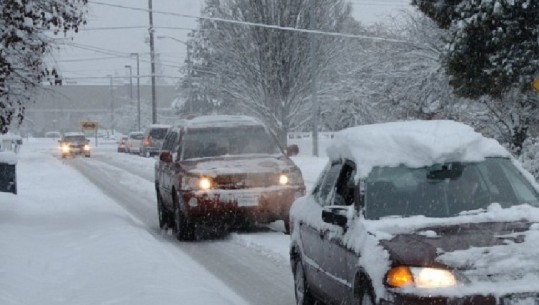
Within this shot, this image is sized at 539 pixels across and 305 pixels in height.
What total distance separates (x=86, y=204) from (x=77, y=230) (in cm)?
562

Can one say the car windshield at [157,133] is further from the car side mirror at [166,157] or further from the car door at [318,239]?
the car door at [318,239]

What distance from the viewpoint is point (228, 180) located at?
13203 millimetres

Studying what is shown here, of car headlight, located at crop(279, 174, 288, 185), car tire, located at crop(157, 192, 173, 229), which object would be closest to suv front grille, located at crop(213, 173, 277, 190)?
car headlight, located at crop(279, 174, 288, 185)

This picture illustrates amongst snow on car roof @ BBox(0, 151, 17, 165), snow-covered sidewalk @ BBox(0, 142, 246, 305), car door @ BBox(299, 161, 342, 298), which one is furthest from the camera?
snow on car roof @ BBox(0, 151, 17, 165)

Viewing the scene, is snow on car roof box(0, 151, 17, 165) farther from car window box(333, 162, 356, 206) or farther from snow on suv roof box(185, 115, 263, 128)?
car window box(333, 162, 356, 206)

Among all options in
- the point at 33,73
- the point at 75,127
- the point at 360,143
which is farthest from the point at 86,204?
the point at 75,127

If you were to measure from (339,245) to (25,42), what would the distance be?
9.36 meters

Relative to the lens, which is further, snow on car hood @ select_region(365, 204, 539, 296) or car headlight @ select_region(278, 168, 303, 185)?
car headlight @ select_region(278, 168, 303, 185)

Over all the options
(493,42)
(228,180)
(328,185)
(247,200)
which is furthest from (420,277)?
(493,42)

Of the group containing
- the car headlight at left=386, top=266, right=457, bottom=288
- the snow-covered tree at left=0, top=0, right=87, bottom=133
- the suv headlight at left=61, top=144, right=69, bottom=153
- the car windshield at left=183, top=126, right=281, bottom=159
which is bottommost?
the suv headlight at left=61, top=144, right=69, bottom=153

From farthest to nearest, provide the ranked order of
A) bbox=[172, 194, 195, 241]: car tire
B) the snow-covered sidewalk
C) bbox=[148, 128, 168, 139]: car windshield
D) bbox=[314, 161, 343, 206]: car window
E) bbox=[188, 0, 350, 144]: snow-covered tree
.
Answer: bbox=[148, 128, 168, 139]: car windshield
bbox=[188, 0, 350, 144]: snow-covered tree
bbox=[172, 194, 195, 241]: car tire
the snow-covered sidewalk
bbox=[314, 161, 343, 206]: car window

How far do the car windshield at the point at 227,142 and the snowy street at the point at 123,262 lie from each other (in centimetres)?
135

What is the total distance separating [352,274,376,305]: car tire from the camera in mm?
5711

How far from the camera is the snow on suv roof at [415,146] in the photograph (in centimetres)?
659
